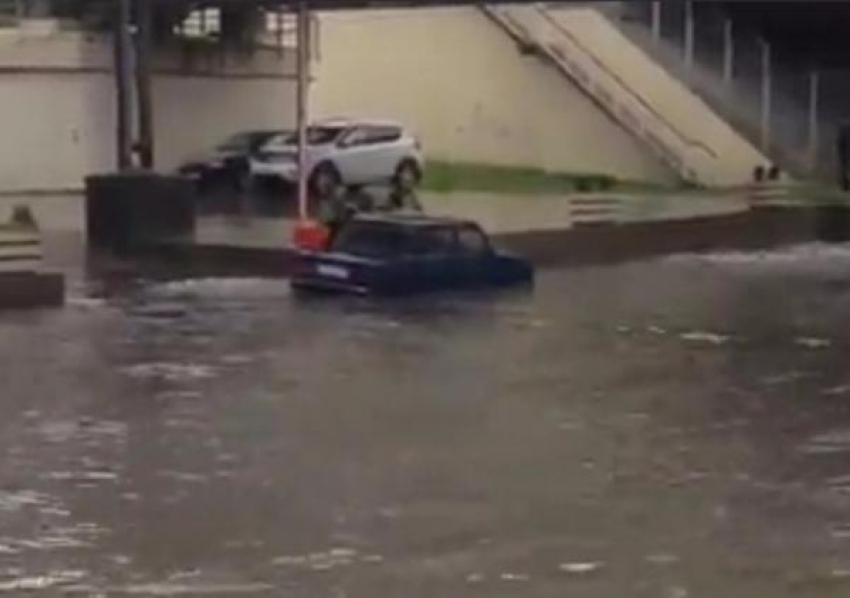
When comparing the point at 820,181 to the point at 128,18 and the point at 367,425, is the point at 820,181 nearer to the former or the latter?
the point at 128,18

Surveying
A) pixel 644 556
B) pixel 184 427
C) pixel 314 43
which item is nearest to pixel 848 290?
pixel 184 427

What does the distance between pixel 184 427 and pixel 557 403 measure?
11.6ft

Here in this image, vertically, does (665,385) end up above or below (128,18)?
below

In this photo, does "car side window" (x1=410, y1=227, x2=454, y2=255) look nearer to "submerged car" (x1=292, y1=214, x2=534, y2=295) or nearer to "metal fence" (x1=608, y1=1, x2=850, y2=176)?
"submerged car" (x1=292, y1=214, x2=534, y2=295)

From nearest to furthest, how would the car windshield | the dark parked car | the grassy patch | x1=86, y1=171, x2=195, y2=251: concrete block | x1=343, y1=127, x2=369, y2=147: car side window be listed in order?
the car windshield, x1=86, y1=171, x2=195, y2=251: concrete block, the dark parked car, x1=343, y1=127, x2=369, y2=147: car side window, the grassy patch

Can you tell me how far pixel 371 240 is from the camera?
119 ft

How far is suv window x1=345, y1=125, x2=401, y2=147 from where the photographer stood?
2260 inches

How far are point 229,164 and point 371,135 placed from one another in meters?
3.46

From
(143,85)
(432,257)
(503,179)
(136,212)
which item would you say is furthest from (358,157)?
(432,257)

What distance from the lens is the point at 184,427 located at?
2252cm

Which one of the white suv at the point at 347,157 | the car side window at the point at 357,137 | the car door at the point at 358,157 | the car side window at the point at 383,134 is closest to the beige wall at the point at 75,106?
the white suv at the point at 347,157

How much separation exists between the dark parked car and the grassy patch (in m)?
4.57

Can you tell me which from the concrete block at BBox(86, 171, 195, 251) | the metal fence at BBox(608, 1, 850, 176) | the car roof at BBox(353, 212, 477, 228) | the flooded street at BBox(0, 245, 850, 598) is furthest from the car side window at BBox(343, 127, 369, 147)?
the flooded street at BBox(0, 245, 850, 598)

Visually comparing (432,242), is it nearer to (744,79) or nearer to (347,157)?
(347,157)
